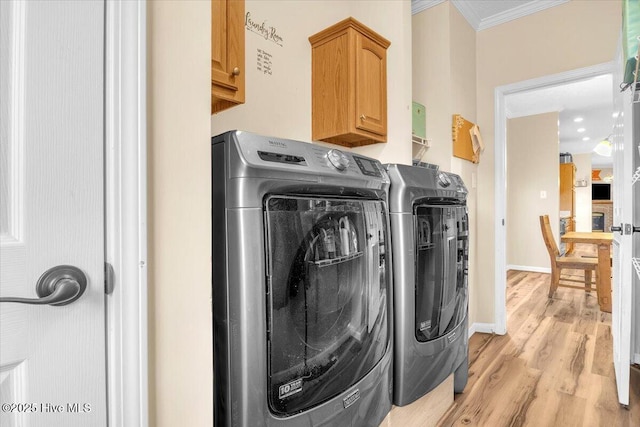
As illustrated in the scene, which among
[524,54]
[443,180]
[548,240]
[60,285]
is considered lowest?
[548,240]

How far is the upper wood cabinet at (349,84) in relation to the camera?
5.85 feet

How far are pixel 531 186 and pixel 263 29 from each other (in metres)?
5.96

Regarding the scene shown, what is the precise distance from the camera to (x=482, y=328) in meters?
3.16

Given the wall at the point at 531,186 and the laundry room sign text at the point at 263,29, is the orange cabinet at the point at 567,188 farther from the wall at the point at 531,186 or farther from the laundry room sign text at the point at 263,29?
the laundry room sign text at the point at 263,29

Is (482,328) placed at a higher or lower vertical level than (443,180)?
lower

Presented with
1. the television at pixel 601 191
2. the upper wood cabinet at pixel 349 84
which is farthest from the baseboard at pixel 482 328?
the television at pixel 601 191

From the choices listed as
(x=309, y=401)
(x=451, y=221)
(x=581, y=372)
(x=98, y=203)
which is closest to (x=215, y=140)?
(x=98, y=203)

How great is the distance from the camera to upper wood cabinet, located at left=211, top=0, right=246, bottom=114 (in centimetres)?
113

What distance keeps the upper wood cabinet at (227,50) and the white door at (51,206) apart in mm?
545

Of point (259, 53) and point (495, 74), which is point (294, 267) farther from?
point (495, 74)

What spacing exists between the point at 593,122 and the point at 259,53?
7768 mm

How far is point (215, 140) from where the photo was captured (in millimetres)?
871

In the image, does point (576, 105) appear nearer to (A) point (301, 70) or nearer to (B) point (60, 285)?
(A) point (301, 70)

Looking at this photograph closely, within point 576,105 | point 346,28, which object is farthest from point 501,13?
point 576,105
